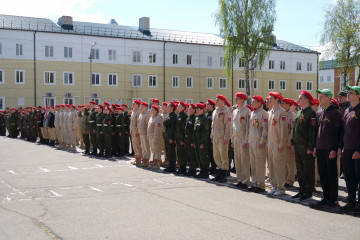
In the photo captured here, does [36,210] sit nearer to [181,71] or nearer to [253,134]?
[253,134]

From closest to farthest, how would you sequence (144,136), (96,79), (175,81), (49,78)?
(144,136)
(49,78)
(96,79)
(175,81)

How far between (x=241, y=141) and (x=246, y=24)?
34.1 metres

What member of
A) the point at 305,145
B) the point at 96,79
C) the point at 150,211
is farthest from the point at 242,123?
the point at 96,79

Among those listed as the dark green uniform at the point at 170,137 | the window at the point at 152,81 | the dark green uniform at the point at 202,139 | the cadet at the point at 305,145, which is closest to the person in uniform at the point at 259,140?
the cadet at the point at 305,145

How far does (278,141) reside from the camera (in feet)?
31.1

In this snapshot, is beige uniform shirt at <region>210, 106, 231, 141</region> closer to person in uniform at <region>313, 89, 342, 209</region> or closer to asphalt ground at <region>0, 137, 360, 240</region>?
asphalt ground at <region>0, 137, 360, 240</region>

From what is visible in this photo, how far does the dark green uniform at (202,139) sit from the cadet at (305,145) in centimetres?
333

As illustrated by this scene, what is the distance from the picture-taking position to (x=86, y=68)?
46531 mm

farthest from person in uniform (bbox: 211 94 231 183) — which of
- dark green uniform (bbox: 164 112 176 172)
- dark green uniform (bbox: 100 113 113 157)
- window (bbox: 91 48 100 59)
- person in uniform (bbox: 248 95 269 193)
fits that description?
window (bbox: 91 48 100 59)

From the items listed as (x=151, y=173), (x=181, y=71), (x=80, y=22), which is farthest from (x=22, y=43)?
(x=151, y=173)

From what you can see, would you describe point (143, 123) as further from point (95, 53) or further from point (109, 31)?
point (109, 31)

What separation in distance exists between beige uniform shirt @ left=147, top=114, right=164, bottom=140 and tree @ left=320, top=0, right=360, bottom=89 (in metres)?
28.1

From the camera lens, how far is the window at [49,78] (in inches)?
1757

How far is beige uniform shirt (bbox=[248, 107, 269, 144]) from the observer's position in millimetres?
9853
